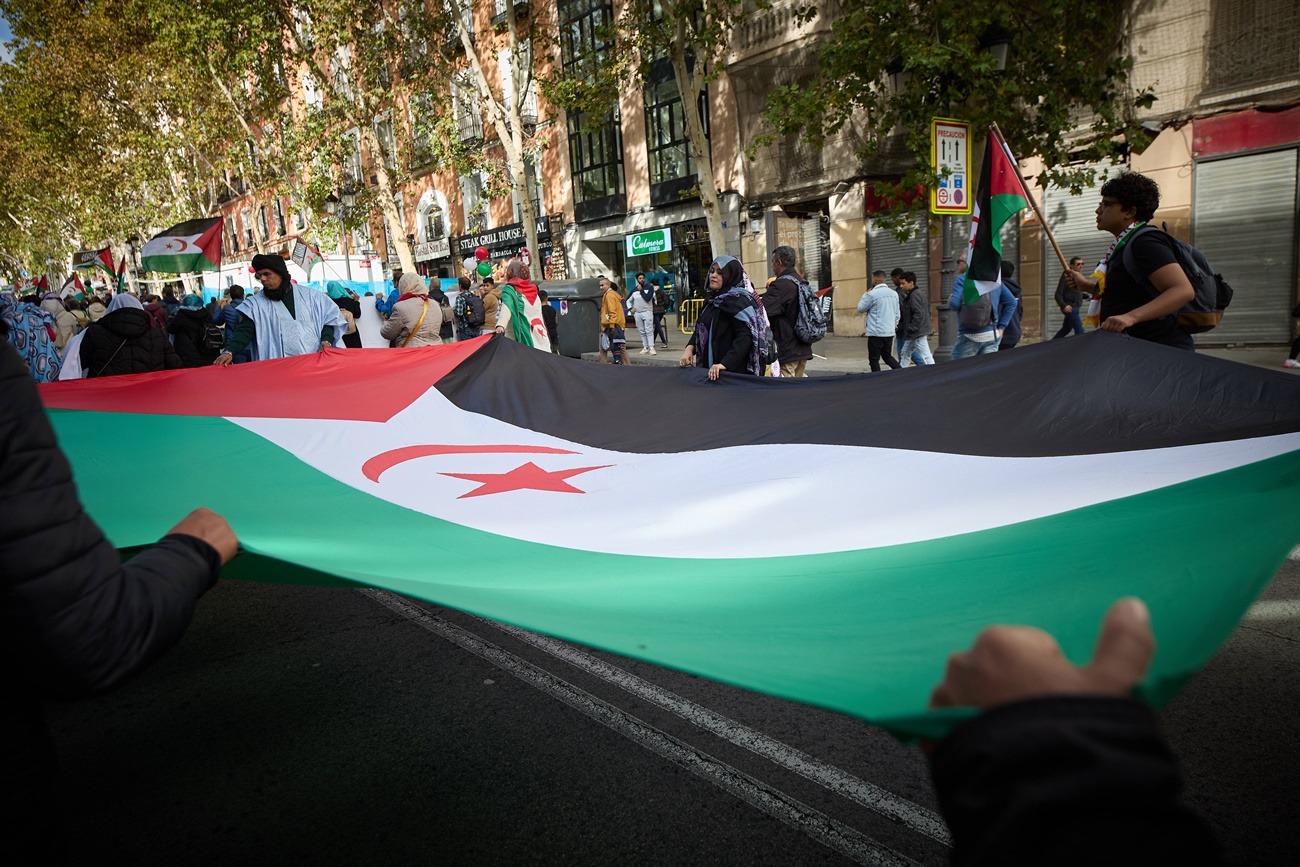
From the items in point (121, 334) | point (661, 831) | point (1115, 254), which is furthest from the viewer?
point (121, 334)

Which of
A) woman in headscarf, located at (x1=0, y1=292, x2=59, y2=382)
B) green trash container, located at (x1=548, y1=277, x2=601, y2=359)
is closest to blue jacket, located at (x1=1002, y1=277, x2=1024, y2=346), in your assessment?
green trash container, located at (x1=548, y1=277, x2=601, y2=359)

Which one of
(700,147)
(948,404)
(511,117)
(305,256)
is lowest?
(948,404)

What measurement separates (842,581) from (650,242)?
2533 cm

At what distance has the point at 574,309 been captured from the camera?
61.8 feet

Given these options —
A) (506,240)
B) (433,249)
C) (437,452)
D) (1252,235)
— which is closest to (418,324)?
(437,452)

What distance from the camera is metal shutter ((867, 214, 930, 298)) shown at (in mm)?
18922

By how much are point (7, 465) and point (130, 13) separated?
29752 millimetres

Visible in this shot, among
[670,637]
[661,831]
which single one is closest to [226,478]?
[661,831]

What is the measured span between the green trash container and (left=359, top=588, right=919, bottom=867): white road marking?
48.1 ft

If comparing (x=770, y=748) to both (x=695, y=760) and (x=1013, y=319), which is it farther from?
(x=1013, y=319)

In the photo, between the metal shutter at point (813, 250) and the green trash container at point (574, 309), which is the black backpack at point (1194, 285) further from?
the metal shutter at point (813, 250)

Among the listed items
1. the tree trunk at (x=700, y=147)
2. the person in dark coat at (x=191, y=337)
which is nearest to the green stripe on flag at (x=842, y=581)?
the person in dark coat at (x=191, y=337)

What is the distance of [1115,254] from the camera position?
169 inches

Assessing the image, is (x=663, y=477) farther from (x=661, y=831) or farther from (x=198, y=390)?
(x=198, y=390)
